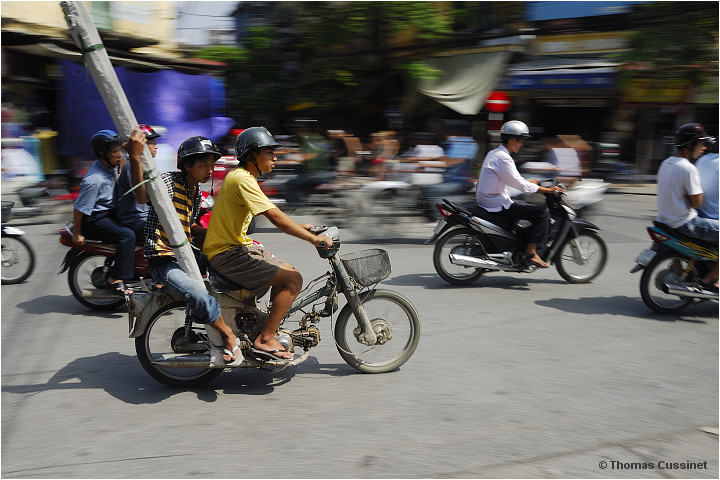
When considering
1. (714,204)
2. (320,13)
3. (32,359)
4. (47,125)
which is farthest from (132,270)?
(320,13)

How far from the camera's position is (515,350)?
17.0ft

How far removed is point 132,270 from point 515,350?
11.5ft

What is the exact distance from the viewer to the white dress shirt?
6953 mm

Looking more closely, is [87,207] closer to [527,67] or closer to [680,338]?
[680,338]

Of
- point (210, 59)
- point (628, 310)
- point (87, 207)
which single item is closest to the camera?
point (87, 207)

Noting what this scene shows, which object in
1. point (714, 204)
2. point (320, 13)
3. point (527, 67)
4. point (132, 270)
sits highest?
point (320, 13)

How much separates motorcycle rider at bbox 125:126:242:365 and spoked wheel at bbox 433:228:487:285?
3570mm

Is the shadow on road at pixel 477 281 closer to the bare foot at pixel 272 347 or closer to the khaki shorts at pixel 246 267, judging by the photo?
the bare foot at pixel 272 347

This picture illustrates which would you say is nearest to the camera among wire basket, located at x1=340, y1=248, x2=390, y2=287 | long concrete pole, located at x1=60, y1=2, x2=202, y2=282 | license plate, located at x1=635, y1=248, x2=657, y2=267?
long concrete pole, located at x1=60, y1=2, x2=202, y2=282

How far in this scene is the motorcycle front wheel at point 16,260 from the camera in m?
7.02

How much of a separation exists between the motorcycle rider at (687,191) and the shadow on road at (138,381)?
3524 mm

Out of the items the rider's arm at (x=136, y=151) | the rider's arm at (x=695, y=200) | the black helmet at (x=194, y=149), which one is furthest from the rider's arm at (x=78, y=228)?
the rider's arm at (x=695, y=200)

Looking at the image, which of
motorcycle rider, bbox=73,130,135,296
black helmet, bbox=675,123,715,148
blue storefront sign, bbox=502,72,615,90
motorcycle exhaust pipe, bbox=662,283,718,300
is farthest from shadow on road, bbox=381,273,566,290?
blue storefront sign, bbox=502,72,615,90

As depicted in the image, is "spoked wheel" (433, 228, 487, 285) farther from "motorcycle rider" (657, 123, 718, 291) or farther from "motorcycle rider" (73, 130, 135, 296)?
"motorcycle rider" (73, 130, 135, 296)
